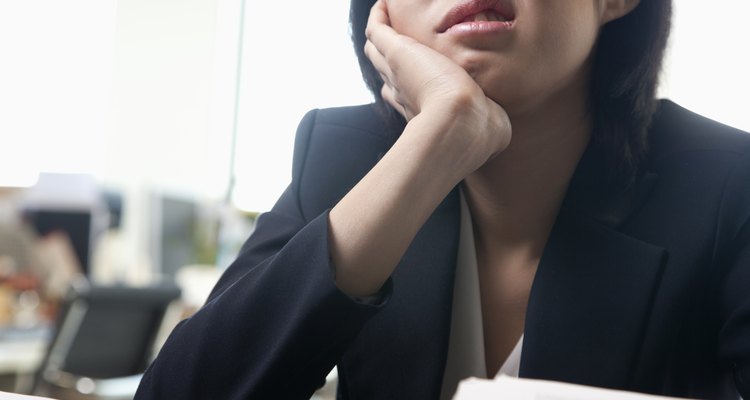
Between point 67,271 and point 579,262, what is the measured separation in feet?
9.21

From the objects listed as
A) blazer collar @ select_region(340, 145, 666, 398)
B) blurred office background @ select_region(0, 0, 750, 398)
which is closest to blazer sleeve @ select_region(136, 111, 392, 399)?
blazer collar @ select_region(340, 145, 666, 398)

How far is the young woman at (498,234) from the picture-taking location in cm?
95

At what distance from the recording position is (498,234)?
1.24 metres

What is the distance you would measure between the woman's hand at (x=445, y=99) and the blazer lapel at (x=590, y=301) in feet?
0.57

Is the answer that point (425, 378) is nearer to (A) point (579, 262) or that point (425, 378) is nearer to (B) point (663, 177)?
(A) point (579, 262)

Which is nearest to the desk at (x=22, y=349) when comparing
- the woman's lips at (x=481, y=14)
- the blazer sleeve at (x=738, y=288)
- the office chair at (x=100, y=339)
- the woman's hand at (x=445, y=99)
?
the office chair at (x=100, y=339)

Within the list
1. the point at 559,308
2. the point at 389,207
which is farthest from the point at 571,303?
the point at 389,207

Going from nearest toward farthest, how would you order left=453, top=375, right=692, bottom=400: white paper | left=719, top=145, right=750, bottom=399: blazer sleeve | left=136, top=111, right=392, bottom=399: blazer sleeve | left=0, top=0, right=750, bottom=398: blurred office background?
left=453, top=375, right=692, bottom=400: white paper
left=136, top=111, right=392, bottom=399: blazer sleeve
left=719, top=145, right=750, bottom=399: blazer sleeve
left=0, top=0, right=750, bottom=398: blurred office background

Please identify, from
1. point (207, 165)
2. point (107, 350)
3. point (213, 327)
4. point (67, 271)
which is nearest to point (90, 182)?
point (67, 271)

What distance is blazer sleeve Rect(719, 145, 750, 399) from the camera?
1.02 metres

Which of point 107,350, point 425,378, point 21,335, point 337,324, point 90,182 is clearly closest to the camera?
point 337,324

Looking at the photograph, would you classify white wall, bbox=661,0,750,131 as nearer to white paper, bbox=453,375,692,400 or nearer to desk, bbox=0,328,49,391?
desk, bbox=0,328,49,391

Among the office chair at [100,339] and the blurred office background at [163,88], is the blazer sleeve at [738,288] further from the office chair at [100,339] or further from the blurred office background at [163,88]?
the blurred office background at [163,88]

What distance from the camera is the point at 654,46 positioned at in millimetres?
1252
